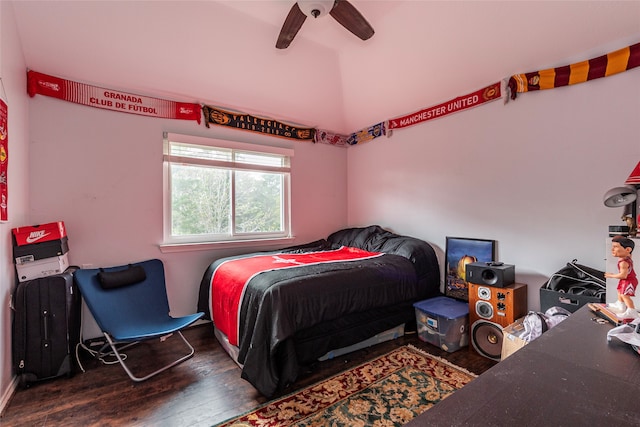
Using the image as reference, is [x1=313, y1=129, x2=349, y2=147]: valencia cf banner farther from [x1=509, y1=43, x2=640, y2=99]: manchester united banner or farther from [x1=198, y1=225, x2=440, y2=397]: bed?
[x1=509, y1=43, x2=640, y2=99]: manchester united banner

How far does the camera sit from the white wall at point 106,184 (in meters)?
2.61

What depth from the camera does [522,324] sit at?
7.09 ft

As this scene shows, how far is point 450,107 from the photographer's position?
10.8 feet

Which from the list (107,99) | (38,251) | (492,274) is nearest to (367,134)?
(492,274)

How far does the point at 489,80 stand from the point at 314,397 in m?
3.35

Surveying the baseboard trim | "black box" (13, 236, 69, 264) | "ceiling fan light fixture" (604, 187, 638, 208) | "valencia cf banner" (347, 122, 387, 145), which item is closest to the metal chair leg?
the baseboard trim

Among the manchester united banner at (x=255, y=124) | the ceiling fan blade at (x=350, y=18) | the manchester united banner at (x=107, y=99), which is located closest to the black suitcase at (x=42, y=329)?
the manchester united banner at (x=107, y=99)

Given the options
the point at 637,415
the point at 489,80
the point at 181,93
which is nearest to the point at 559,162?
the point at 489,80

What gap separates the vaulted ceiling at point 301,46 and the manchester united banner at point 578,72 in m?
0.11

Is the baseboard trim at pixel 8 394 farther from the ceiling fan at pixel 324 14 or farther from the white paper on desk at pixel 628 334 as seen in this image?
the ceiling fan at pixel 324 14

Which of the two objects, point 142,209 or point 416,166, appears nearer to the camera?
point 142,209

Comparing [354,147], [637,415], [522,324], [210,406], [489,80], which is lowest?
[210,406]

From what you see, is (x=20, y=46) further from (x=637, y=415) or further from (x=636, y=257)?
(x=636, y=257)

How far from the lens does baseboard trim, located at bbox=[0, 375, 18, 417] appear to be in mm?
1848
